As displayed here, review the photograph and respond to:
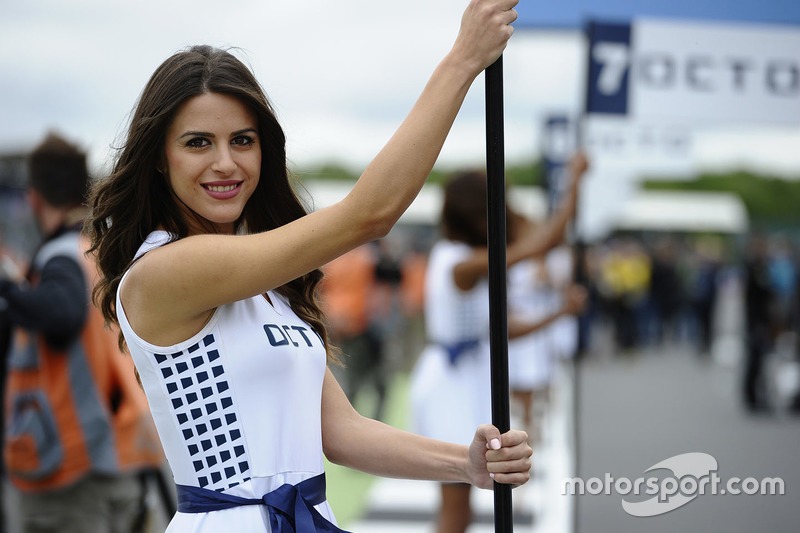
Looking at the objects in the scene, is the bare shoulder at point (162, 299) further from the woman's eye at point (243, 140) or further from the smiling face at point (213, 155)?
the woman's eye at point (243, 140)

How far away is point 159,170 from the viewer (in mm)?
1938

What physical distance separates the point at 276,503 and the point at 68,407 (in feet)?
6.61

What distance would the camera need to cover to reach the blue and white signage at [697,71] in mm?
3791

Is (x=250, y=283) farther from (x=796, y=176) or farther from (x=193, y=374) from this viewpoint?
(x=796, y=176)

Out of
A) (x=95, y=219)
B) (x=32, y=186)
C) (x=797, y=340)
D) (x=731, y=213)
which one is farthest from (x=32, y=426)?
(x=731, y=213)

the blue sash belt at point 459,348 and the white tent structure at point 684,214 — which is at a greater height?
the white tent structure at point 684,214

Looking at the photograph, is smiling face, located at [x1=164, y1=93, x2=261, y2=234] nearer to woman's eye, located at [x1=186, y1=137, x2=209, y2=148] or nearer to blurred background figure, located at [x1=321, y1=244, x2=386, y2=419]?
woman's eye, located at [x1=186, y1=137, x2=209, y2=148]

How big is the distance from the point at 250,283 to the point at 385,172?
1.04 feet

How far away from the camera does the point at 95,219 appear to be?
198cm

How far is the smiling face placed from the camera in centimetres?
187

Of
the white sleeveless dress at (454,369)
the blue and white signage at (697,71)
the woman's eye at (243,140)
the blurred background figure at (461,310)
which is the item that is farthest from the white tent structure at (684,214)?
the woman's eye at (243,140)

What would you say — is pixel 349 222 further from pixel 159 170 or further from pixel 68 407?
pixel 68 407

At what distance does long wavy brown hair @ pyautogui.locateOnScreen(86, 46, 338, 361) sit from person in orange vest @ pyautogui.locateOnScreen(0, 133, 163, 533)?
1587 mm

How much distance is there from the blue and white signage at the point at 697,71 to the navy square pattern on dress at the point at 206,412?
9.12 ft
